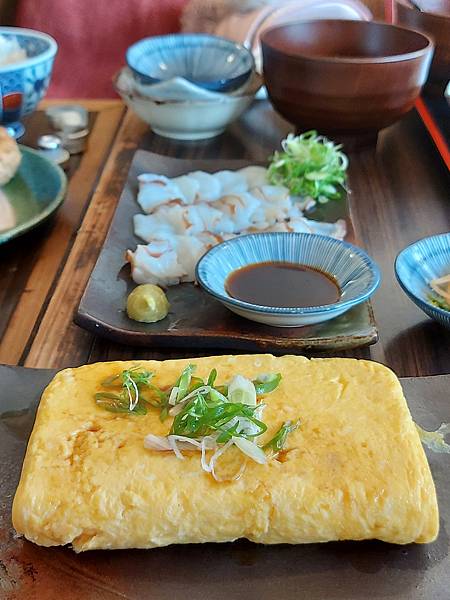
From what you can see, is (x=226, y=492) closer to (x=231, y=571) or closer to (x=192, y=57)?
(x=231, y=571)

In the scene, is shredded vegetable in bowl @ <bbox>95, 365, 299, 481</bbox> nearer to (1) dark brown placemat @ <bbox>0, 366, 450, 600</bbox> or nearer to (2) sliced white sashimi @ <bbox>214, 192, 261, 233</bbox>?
(1) dark brown placemat @ <bbox>0, 366, 450, 600</bbox>

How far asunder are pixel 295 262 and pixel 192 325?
0.37 m

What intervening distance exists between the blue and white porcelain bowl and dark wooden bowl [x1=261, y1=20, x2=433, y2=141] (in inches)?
31.9

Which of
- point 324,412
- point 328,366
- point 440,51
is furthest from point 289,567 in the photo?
point 440,51

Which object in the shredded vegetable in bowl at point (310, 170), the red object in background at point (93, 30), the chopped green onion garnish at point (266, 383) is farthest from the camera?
the red object in background at point (93, 30)

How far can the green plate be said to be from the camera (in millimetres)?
2221

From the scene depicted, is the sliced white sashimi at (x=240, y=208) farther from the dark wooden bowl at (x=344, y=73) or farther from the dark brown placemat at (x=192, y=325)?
the dark wooden bowl at (x=344, y=73)

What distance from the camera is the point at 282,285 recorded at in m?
1.88

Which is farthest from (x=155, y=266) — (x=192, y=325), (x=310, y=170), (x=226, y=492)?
(x=226, y=492)

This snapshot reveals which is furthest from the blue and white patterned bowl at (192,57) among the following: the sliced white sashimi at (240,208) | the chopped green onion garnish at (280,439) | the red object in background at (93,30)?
the chopped green onion garnish at (280,439)

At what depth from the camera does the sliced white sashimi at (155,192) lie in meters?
2.29

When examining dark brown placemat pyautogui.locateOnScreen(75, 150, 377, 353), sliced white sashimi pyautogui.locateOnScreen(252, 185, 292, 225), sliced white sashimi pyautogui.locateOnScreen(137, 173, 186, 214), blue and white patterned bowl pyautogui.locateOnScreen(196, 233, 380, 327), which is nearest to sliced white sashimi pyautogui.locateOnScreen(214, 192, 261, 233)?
sliced white sashimi pyautogui.locateOnScreen(252, 185, 292, 225)

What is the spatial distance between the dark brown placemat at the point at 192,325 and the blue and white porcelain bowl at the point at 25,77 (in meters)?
0.90

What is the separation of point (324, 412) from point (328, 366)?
0.45ft
